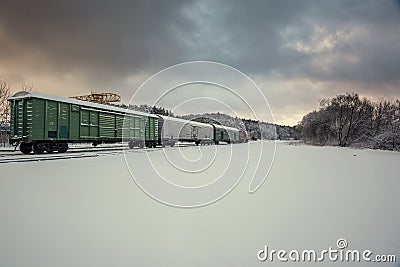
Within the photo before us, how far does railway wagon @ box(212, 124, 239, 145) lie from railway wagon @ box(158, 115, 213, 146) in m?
4.32

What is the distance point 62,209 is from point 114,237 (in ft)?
5.37

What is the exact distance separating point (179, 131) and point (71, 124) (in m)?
15.1

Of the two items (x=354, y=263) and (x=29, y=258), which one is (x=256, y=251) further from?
(x=29, y=258)

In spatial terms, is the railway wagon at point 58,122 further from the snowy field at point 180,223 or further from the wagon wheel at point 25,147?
the snowy field at point 180,223

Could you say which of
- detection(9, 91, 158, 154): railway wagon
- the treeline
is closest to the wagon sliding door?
detection(9, 91, 158, 154): railway wagon

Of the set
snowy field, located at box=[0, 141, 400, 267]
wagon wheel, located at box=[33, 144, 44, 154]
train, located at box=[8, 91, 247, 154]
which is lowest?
snowy field, located at box=[0, 141, 400, 267]

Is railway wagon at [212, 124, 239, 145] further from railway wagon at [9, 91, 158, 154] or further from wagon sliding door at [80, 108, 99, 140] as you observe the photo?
wagon sliding door at [80, 108, 99, 140]

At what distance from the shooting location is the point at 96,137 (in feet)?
62.6

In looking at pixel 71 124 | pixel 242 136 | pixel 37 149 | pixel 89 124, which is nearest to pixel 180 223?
pixel 37 149

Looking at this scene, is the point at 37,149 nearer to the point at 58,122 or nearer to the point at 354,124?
the point at 58,122

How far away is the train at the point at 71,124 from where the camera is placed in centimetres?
1432

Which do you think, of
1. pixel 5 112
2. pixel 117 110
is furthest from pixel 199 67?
pixel 5 112

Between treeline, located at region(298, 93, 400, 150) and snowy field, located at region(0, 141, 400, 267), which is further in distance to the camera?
treeline, located at region(298, 93, 400, 150)

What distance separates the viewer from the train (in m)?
14.3
